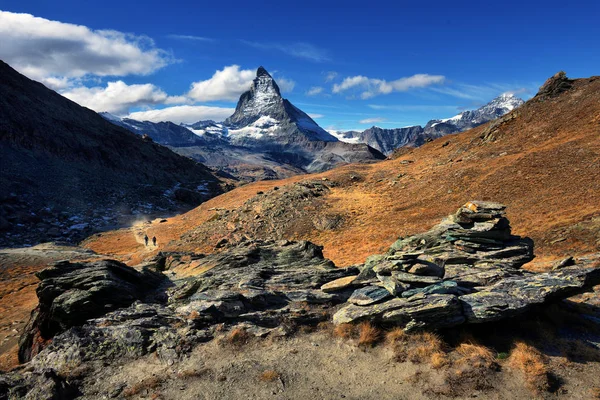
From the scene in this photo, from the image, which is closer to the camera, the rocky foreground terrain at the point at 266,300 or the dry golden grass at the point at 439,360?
the dry golden grass at the point at 439,360

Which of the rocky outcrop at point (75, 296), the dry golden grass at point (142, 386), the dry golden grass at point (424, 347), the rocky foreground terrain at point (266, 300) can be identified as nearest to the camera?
the dry golden grass at point (142, 386)

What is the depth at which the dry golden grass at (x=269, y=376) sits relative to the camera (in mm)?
11227

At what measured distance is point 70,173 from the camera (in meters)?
100

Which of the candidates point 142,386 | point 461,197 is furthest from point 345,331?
point 461,197

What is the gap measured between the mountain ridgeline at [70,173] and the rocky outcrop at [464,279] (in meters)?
66.2

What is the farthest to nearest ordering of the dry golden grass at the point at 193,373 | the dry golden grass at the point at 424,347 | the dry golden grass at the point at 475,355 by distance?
the dry golden grass at the point at 424,347, the dry golden grass at the point at 193,373, the dry golden grass at the point at 475,355

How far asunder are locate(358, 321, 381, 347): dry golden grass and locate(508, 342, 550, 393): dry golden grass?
4.83 m

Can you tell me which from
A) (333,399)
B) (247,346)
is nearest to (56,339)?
(247,346)

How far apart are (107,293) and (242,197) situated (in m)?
48.0

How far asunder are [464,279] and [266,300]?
10.2m

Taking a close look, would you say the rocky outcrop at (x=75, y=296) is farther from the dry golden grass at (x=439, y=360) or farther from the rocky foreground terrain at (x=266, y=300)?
the dry golden grass at (x=439, y=360)

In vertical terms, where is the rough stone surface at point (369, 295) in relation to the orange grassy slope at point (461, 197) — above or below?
below

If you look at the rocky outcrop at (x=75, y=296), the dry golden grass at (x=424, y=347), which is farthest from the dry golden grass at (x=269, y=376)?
the rocky outcrop at (x=75, y=296)

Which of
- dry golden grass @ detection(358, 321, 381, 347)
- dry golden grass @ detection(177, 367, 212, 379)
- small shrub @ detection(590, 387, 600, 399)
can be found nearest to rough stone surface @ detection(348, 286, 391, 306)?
dry golden grass @ detection(358, 321, 381, 347)
